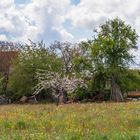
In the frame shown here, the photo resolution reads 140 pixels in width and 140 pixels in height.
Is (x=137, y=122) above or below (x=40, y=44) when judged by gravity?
below

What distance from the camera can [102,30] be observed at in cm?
5300

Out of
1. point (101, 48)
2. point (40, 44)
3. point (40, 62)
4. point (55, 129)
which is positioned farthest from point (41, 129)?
point (40, 44)

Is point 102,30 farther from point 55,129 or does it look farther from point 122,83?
point 55,129

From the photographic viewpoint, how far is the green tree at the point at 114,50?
51.7 m

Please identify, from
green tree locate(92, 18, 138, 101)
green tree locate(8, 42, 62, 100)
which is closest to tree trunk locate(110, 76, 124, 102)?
green tree locate(92, 18, 138, 101)

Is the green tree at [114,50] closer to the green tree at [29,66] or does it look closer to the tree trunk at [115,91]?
the tree trunk at [115,91]

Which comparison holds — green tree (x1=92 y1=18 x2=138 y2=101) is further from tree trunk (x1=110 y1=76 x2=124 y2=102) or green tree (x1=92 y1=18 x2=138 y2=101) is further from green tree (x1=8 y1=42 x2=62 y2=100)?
green tree (x1=8 y1=42 x2=62 y2=100)

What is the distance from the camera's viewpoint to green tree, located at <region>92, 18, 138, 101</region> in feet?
170

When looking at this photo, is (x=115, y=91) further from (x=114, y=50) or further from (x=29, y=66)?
(x=29, y=66)

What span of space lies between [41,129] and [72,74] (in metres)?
35.9

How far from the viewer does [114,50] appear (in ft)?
171

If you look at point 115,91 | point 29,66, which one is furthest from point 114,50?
point 29,66

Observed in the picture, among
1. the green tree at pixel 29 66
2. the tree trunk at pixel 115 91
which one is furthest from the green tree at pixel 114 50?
the green tree at pixel 29 66

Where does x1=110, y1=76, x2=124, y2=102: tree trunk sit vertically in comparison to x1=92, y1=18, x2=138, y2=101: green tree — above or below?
below
